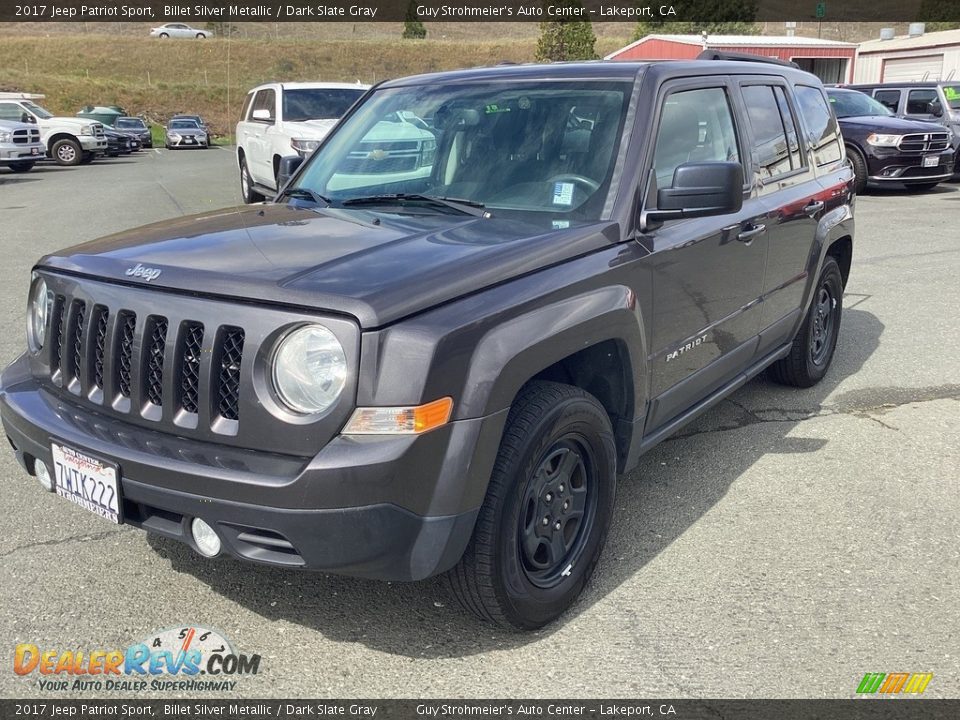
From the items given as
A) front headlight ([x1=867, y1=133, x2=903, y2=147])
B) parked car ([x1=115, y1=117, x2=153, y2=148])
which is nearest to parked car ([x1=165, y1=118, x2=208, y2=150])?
parked car ([x1=115, y1=117, x2=153, y2=148])

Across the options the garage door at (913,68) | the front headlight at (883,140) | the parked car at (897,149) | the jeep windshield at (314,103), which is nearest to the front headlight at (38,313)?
the jeep windshield at (314,103)

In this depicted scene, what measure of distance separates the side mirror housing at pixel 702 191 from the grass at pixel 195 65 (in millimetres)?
52875

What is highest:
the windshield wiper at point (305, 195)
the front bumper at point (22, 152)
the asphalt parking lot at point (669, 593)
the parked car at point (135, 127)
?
the windshield wiper at point (305, 195)

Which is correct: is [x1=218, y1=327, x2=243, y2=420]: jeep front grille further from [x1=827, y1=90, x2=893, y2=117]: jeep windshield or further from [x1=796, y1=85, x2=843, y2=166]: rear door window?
[x1=827, y1=90, x2=893, y2=117]: jeep windshield

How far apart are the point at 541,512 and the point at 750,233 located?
73.8 inches

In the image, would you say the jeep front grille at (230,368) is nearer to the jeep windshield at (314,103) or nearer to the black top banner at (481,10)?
the jeep windshield at (314,103)

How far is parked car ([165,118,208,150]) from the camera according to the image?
37.8 meters

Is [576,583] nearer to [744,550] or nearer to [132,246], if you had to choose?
[744,550]

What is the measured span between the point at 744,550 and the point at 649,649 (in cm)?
84

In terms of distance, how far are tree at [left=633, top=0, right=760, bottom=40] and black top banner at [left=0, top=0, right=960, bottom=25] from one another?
0.24 feet

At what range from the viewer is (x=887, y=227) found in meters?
12.2

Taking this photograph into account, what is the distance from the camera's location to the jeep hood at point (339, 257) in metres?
2.55

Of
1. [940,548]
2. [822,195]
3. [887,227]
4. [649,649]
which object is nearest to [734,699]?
[649,649]

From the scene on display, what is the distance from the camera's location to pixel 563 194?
11.3 feet
